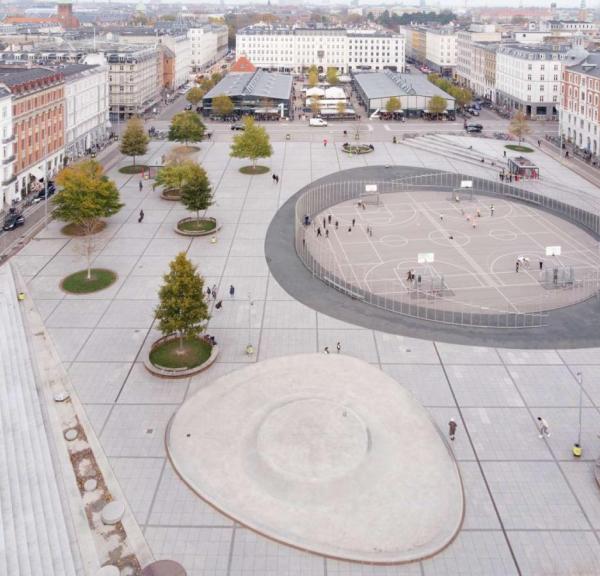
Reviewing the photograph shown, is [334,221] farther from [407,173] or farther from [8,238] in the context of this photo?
[8,238]

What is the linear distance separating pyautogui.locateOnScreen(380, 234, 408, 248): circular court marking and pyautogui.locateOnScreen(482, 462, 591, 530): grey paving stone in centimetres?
3117

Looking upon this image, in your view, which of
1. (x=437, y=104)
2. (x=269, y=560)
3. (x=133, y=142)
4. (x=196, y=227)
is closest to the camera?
(x=269, y=560)

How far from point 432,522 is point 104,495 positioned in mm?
13075

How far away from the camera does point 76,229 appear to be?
192ft

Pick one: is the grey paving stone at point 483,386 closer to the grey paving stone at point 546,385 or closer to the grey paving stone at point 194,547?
the grey paving stone at point 546,385

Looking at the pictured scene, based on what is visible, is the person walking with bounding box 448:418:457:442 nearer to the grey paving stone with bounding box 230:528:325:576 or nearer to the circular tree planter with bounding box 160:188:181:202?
the grey paving stone with bounding box 230:528:325:576

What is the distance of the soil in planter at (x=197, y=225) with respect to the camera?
→ 58594mm

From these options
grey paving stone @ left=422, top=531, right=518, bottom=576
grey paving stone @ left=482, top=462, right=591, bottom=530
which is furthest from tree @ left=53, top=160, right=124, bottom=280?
grey paving stone @ left=422, top=531, right=518, bottom=576

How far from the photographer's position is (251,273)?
48938 mm

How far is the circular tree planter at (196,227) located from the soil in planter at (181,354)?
20660mm

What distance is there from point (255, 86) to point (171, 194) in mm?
71104

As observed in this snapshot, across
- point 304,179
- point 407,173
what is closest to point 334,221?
point 304,179

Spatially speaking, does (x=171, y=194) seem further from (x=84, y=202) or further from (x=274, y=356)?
(x=274, y=356)

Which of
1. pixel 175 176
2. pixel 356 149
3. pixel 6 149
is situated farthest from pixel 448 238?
pixel 6 149
